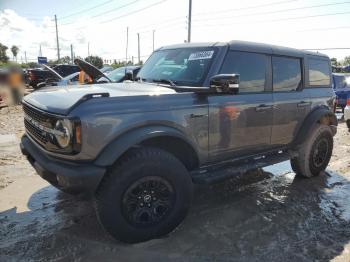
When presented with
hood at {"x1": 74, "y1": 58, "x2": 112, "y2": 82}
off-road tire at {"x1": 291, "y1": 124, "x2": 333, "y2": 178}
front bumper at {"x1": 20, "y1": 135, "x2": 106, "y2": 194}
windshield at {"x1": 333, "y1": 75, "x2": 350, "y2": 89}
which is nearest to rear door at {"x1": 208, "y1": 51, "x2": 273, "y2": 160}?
off-road tire at {"x1": 291, "y1": 124, "x2": 333, "y2": 178}

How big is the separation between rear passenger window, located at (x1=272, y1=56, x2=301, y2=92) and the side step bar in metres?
0.95

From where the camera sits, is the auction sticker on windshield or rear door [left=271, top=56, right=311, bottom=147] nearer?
the auction sticker on windshield

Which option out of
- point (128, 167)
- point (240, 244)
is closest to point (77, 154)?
point (128, 167)

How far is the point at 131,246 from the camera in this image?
358cm

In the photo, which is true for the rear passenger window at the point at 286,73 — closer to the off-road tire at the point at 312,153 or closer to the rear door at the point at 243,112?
the rear door at the point at 243,112

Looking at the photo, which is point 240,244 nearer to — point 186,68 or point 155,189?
point 155,189

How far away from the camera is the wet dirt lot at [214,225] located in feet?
11.3

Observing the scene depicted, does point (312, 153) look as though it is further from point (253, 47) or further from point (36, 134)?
point (36, 134)

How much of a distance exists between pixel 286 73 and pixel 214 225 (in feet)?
8.02

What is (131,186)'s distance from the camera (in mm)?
3459

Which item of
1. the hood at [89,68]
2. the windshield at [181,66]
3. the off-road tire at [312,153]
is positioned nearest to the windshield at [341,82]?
the off-road tire at [312,153]

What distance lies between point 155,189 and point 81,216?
1.11 metres

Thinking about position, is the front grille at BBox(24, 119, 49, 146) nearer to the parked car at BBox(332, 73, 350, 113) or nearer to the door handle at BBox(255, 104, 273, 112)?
the door handle at BBox(255, 104, 273, 112)

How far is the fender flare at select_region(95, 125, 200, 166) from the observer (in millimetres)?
3277
